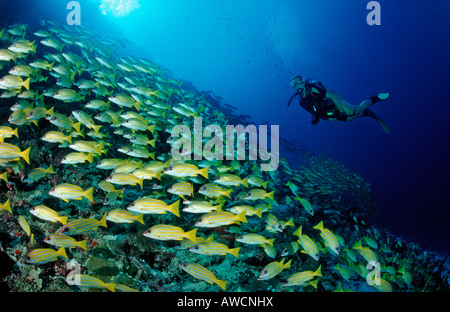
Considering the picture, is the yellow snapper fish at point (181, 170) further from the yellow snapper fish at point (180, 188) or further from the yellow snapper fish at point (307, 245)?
the yellow snapper fish at point (307, 245)

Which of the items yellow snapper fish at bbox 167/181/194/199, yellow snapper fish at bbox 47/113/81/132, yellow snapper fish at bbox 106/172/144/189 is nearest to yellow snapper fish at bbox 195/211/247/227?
yellow snapper fish at bbox 167/181/194/199

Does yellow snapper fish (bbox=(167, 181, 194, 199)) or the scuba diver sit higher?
the scuba diver

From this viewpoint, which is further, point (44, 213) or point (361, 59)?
point (361, 59)

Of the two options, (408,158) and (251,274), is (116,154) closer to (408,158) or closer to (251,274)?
(251,274)

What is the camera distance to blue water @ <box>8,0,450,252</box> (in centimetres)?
4700

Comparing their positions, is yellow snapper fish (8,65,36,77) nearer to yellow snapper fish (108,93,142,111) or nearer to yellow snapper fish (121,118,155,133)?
yellow snapper fish (108,93,142,111)

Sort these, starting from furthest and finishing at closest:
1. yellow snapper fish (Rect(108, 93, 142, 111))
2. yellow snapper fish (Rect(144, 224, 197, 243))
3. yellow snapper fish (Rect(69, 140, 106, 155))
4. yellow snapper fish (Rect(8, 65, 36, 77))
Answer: yellow snapper fish (Rect(108, 93, 142, 111)) → yellow snapper fish (Rect(8, 65, 36, 77)) → yellow snapper fish (Rect(69, 140, 106, 155)) → yellow snapper fish (Rect(144, 224, 197, 243))

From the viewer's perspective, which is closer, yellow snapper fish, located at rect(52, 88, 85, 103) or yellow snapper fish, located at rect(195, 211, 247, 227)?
yellow snapper fish, located at rect(195, 211, 247, 227)

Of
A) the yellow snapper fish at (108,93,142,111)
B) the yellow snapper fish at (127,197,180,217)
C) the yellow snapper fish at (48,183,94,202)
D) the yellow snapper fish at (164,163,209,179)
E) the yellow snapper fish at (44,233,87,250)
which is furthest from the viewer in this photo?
the yellow snapper fish at (108,93,142,111)

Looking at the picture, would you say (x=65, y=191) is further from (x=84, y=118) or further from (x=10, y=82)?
(x=10, y=82)

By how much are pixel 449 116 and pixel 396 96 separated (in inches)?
715

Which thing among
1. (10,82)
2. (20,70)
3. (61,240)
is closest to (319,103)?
Result: (61,240)

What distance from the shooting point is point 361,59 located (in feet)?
283
